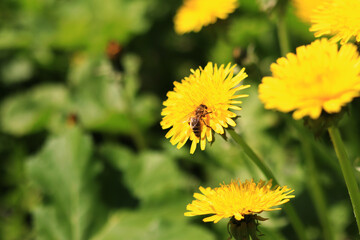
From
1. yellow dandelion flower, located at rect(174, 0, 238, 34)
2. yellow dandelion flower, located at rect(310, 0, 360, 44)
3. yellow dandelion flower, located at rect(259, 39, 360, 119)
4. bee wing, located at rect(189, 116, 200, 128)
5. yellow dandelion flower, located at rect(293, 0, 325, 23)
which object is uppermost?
yellow dandelion flower, located at rect(293, 0, 325, 23)

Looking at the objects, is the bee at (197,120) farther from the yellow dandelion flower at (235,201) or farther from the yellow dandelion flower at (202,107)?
the yellow dandelion flower at (235,201)

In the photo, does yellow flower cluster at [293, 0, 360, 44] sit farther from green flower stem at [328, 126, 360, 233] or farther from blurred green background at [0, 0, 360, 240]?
blurred green background at [0, 0, 360, 240]

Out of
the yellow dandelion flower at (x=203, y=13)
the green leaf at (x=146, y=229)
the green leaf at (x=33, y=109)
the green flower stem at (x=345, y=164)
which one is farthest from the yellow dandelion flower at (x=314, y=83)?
the green leaf at (x=33, y=109)

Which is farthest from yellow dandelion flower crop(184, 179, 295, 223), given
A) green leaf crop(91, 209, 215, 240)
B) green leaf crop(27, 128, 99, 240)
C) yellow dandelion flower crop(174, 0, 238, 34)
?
yellow dandelion flower crop(174, 0, 238, 34)

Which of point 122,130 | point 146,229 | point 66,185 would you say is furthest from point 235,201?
point 122,130

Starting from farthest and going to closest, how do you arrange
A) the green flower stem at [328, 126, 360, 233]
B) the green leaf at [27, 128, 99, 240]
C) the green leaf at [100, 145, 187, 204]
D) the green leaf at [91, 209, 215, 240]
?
the green leaf at [100, 145, 187, 204] < the green leaf at [27, 128, 99, 240] < the green leaf at [91, 209, 215, 240] < the green flower stem at [328, 126, 360, 233]

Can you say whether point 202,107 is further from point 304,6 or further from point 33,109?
point 33,109

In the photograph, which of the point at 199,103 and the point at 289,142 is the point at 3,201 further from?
the point at 199,103
